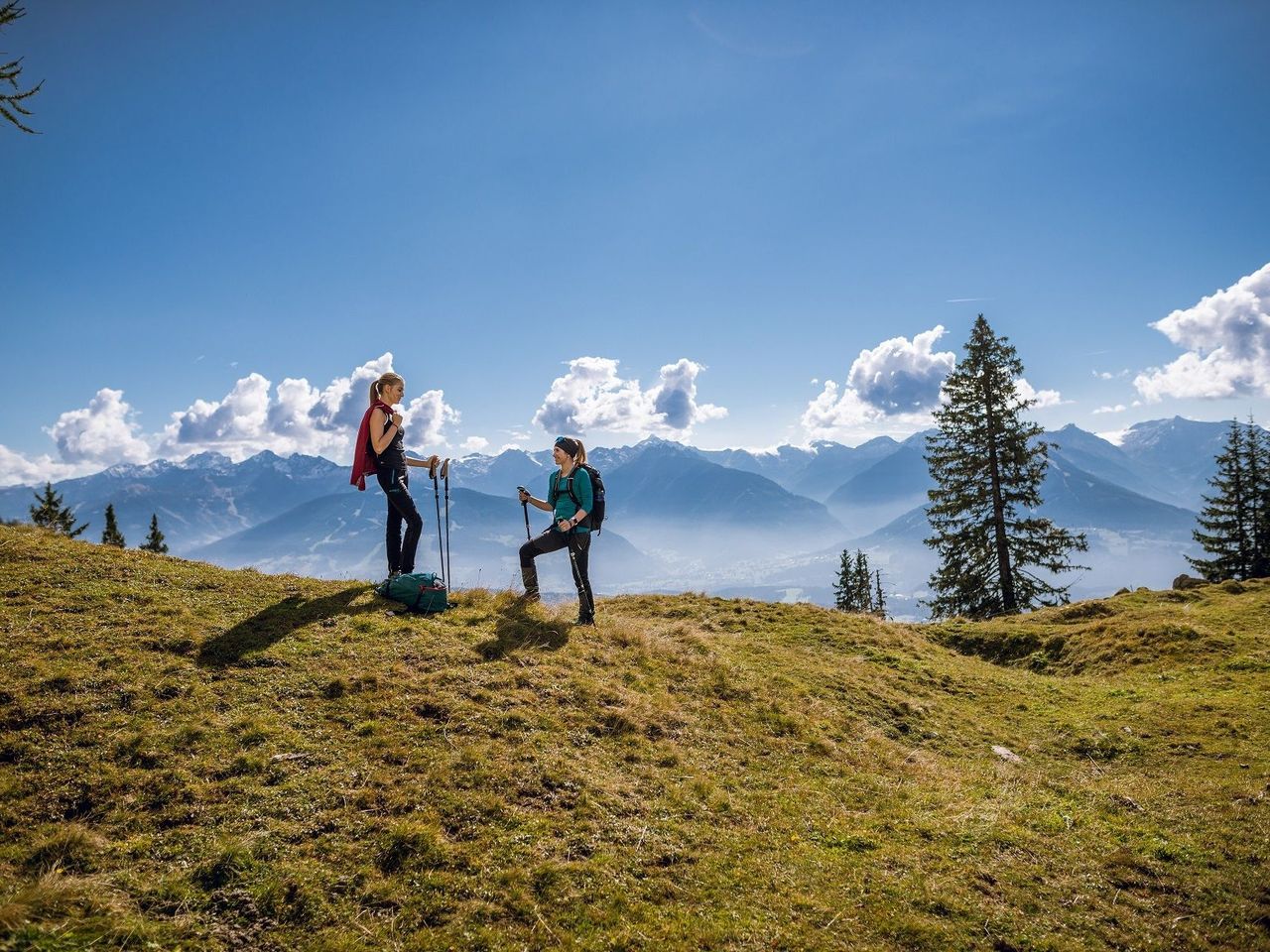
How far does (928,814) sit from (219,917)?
7.48 m

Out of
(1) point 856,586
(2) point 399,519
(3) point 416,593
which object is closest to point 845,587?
(1) point 856,586

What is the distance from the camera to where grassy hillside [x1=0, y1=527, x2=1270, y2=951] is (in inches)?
191

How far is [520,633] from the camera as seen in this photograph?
10906mm

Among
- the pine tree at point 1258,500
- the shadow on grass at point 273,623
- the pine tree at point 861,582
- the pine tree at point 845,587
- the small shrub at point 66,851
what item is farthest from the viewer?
the pine tree at point 845,587

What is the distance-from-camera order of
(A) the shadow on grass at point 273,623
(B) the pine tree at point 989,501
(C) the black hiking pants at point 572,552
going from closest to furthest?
(A) the shadow on grass at point 273,623 → (C) the black hiking pants at point 572,552 → (B) the pine tree at point 989,501

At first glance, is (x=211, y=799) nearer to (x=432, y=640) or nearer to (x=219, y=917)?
(x=219, y=917)

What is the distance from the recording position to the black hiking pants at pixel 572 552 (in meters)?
11.6

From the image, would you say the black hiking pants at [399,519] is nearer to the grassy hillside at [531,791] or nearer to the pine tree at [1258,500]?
the grassy hillside at [531,791]

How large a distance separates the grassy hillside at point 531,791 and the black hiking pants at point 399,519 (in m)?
1.18

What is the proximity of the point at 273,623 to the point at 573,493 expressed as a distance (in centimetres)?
555

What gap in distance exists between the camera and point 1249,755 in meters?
9.44

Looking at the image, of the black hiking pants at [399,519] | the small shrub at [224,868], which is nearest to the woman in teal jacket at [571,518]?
the black hiking pants at [399,519]

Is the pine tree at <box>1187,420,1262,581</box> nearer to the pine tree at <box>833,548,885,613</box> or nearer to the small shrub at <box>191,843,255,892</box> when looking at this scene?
the pine tree at <box>833,548,885,613</box>

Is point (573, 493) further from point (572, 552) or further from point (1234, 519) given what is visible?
→ point (1234, 519)
